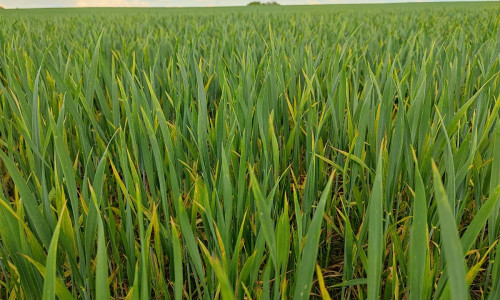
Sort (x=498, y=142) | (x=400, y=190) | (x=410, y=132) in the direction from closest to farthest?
(x=498, y=142) → (x=410, y=132) → (x=400, y=190)

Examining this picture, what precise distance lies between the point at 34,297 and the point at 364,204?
1.86 feet

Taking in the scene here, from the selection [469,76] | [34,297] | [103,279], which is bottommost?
[34,297]

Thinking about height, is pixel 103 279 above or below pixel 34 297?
above

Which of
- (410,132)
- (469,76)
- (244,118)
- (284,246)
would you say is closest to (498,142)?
(410,132)

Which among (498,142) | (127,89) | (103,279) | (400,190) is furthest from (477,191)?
(127,89)

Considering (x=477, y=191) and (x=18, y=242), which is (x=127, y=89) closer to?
(x=18, y=242)

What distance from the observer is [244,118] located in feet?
2.50

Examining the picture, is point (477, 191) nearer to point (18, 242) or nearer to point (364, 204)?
point (364, 204)

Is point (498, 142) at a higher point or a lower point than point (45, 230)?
higher

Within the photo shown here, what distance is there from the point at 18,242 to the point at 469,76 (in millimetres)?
1096

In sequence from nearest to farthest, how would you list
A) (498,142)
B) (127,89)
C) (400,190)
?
(498,142), (400,190), (127,89)

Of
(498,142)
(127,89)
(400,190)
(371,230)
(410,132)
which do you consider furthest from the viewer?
(127,89)

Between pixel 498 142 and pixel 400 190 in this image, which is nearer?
pixel 498 142

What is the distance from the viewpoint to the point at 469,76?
1110mm
